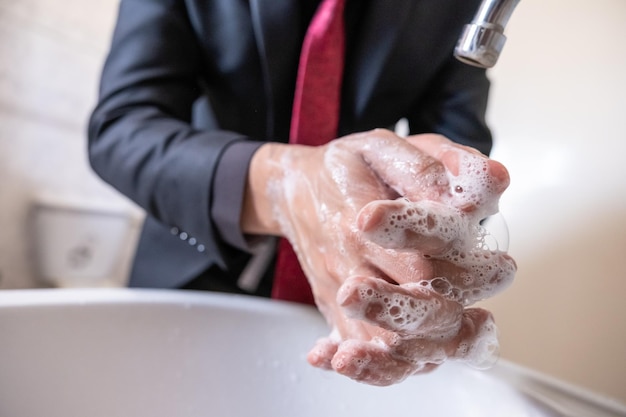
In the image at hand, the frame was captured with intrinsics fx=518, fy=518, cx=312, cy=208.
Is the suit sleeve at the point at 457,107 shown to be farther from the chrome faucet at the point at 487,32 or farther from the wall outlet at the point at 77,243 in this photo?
the wall outlet at the point at 77,243

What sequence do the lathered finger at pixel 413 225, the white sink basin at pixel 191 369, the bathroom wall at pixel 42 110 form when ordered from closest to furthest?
1. the lathered finger at pixel 413 225
2. the white sink basin at pixel 191 369
3. the bathroom wall at pixel 42 110

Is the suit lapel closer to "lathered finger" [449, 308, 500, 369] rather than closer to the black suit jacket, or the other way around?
the black suit jacket

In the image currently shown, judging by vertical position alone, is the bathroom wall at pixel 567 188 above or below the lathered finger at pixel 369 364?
above

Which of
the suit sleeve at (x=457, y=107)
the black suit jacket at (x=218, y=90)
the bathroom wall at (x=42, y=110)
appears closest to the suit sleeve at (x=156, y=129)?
the black suit jacket at (x=218, y=90)

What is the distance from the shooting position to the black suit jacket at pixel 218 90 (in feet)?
1.08

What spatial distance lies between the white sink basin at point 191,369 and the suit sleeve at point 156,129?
58 mm

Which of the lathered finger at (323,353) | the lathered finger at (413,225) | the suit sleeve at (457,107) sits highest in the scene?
the suit sleeve at (457,107)

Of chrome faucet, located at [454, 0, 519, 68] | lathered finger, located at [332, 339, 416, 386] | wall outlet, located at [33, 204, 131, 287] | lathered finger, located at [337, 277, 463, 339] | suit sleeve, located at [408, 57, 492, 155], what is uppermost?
chrome faucet, located at [454, 0, 519, 68]

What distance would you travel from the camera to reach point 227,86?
0.40 m

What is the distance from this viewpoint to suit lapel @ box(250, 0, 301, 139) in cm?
35

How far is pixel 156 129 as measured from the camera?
0.37 meters

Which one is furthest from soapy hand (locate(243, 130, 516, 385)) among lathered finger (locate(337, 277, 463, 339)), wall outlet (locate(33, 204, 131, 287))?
wall outlet (locate(33, 204, 131, 287))

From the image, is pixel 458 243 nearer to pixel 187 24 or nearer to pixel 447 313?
pixel 447 313

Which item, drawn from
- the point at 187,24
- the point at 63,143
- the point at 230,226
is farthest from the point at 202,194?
the point at 63,143
